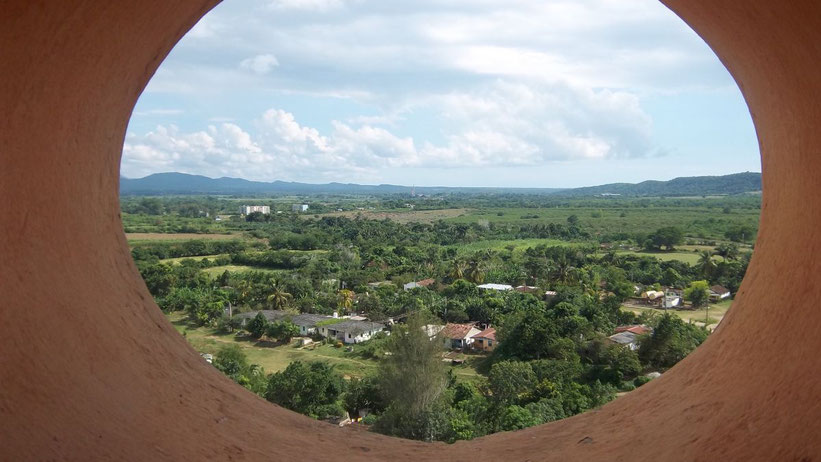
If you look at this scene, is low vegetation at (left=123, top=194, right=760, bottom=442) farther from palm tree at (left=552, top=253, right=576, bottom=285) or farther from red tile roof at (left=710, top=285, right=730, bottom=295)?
red tile roof at (left=710, top=285, right=730, bottom=295)

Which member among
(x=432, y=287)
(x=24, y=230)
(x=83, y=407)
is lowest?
(x=432, y=287)

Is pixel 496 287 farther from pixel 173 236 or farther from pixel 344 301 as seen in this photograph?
pixel 173 236

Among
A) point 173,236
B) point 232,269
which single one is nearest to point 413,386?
point 232,269

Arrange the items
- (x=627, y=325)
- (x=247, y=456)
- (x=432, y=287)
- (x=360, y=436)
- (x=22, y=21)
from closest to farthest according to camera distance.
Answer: (x=22, y=21)
(x=247, y=456)
(x=360, y=436)
(x=627, y=325)
(x=432, y=287)

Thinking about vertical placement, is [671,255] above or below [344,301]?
above

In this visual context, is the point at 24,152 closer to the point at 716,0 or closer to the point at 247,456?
the point at 247,456

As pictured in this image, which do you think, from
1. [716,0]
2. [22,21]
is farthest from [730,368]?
[22,21]
